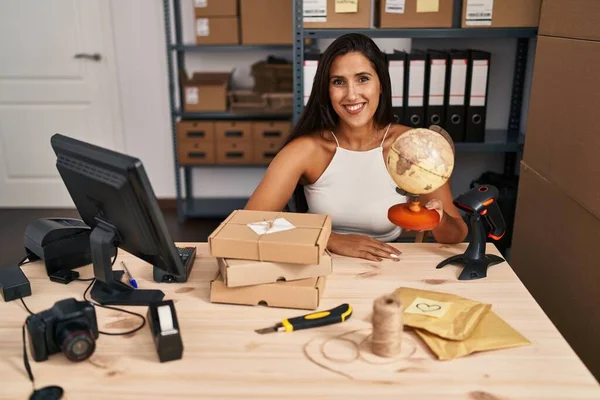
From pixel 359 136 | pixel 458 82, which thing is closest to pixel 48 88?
pixel 458 82

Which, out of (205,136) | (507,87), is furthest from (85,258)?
(507,87)

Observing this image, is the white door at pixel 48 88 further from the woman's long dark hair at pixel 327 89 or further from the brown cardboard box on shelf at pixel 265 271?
the brown cardboard box on shelf at pixel 265 271

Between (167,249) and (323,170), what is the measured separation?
2.63ft

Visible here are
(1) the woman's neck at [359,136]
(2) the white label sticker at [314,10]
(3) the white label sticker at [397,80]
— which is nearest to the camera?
(1) the woman's neck at [359,136]

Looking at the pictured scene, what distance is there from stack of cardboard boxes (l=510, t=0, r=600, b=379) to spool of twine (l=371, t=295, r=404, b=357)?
0.82m

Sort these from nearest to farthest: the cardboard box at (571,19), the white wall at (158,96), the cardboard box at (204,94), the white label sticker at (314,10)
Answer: the cardboard box at (571,19) → the white label sticker at (314,10) → the cardboard box at (204,94) → the white wall at (158,96)

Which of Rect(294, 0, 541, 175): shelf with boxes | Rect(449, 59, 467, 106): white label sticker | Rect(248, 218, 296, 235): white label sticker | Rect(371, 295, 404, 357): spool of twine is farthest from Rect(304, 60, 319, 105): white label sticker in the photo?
Rect(371, 295, 404, 357): spool of twine

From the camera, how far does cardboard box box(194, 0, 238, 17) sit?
347 centimetres

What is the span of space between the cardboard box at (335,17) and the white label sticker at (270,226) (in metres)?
1.46

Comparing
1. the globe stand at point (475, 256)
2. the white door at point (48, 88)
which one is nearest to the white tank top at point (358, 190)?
the globe stand at point (475, 256)

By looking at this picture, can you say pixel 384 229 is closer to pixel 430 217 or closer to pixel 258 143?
pixel 430 217

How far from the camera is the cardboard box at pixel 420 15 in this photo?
2629 mm

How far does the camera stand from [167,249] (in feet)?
4.11

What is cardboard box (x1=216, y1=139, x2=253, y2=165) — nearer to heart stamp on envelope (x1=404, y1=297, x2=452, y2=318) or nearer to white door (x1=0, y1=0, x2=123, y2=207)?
white door (x1=0, y1=0, x2=123, y2=207)
